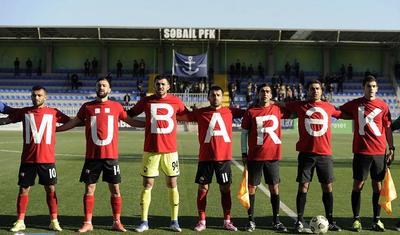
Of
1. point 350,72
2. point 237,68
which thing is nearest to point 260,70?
point 237,68

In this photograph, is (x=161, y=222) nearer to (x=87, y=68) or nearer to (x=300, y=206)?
(x=300, y=206)

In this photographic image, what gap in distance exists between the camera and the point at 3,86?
127ft

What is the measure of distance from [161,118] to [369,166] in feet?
8.67

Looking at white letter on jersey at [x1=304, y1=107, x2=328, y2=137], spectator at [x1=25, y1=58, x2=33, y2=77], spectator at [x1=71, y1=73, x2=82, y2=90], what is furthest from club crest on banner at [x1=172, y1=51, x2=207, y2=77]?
white letter on jersey at [x1=304, y1=107, x2=328, y2=137]

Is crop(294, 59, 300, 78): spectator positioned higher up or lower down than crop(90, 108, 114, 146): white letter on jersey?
higher up

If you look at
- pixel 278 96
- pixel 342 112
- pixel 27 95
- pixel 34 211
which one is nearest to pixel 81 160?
pixel 34 211

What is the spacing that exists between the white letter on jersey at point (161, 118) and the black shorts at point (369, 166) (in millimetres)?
2354

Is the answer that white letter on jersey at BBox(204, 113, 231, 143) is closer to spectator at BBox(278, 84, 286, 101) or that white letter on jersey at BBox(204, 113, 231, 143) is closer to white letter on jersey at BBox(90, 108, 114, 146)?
white letter on jersey at BBox(90, 108, 114, 146)

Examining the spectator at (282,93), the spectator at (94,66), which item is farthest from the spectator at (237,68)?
the spectator at (94,66)

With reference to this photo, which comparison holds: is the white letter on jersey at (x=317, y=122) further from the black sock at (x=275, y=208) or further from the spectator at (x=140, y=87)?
the spectator at (x=140, y=87)

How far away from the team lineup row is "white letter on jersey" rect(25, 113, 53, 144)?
12 mm

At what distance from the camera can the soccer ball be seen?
583 centimetres

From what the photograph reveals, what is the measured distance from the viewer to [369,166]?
626cm

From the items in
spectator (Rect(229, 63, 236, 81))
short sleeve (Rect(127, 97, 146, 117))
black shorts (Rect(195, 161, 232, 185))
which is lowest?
black shorts (Rect(195, 161, 232, 185))
